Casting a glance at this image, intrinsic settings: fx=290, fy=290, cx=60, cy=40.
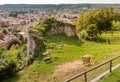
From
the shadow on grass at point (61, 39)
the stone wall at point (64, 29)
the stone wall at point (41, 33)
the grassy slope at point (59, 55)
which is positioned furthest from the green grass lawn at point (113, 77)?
the stone wall at point (64, 29)

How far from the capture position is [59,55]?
21.1m

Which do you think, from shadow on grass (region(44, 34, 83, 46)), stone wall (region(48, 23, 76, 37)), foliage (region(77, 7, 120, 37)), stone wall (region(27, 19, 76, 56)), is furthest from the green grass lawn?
foliage (region(77, 7, 120, 37))

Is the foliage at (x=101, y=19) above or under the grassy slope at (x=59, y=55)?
under

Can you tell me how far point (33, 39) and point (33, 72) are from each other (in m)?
5.02

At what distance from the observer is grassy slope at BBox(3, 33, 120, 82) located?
705 inches

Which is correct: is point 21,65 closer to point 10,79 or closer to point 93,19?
point 10,79

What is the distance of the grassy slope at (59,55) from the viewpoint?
17906mm

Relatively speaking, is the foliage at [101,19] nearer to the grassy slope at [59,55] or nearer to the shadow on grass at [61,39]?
the shadow on grass at [61,39]

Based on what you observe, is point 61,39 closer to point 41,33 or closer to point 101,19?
point 41,33

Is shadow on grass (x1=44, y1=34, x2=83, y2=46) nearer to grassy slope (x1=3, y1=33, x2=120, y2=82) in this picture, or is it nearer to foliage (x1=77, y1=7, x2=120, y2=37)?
grassy slope (x1=3, y1=33, x2=120, y2=82)

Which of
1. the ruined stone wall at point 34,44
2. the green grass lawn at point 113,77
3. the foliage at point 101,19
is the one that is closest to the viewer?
the green grass lawn at point 113,77

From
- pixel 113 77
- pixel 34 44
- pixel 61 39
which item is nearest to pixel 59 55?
pixel 34 44

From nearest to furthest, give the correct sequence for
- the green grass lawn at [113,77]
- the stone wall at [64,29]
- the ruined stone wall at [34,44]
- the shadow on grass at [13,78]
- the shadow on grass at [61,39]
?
the green grass lawn at [113,77]
the shadow on grass at [13,78]
the ruined stone wall at [34,44]
the shadow on grass at [61,39]
the stone wall at [64,29]

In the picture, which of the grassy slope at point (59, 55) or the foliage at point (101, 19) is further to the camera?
the foliage at point (101, 19)
